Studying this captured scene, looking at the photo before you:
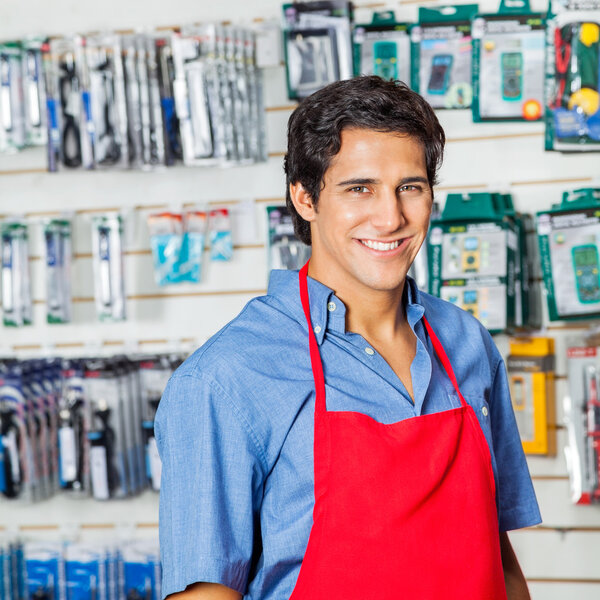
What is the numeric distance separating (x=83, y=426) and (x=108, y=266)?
62cm

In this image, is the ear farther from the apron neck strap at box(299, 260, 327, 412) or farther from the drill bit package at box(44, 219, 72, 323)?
the drill bit package at box(44, 219, 72, 323)

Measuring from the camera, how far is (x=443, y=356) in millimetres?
1591

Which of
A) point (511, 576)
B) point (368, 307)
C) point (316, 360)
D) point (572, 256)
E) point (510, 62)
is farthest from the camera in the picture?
point (510, 62)

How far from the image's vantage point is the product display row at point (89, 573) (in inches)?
126

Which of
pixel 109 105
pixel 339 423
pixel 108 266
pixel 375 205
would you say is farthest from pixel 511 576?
pixel 109 105

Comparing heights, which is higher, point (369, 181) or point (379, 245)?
point (369, 181)

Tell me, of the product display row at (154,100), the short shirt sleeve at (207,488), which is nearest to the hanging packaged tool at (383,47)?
the product display row at (154,100)

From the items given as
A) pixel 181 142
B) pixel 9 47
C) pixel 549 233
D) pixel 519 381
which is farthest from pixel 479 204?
pixel 9 47

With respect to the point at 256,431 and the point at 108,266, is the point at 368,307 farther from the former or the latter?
the point at 108,266

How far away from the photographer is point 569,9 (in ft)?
9.87

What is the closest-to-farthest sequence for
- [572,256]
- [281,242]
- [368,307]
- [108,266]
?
[368,307], [572,256], [281,242], [108,266]

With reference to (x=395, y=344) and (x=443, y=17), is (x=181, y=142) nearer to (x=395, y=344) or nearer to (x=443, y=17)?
(x=443, y=17)

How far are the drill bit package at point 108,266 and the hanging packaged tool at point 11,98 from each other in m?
0.44

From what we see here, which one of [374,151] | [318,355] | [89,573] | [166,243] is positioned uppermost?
[374,151]
